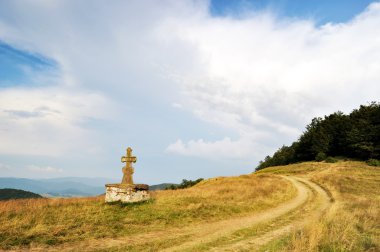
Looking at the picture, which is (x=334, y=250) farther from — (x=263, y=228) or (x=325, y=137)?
(x=325, y=137)

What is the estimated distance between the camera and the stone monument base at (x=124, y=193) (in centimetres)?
2003

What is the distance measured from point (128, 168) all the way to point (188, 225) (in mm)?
7860

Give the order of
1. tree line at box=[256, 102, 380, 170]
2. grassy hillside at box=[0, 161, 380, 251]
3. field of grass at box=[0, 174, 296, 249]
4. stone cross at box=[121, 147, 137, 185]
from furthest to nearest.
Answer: tree line at box=[256, 102, 380, 170]
stone cross at box=[121, 147, 137, 185]
field of grass at box=[0, 174, 296, 249]
grassy hillside at box=[0, 161, 380, 251]

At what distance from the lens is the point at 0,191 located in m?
96.9

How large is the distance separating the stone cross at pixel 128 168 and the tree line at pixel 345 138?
5047 cm

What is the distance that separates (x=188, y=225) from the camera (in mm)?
15750

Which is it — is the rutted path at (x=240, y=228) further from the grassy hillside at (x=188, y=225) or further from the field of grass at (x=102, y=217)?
the field of grass at (x=102, y=217)

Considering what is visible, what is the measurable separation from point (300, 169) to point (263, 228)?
46430 millimetres

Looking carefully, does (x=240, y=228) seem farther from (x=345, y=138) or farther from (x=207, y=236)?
(x=345, y=138)

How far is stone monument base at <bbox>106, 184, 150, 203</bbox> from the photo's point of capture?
20031 millimetres

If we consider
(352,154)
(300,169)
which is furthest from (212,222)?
(352,154)

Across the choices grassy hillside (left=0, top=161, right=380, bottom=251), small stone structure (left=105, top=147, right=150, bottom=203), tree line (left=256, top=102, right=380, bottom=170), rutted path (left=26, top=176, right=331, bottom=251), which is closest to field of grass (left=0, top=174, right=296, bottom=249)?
grassy hillside (left=0, top=161, right=380, bottom=251)

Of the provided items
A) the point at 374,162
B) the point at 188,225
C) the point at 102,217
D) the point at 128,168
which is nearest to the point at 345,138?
the point at 374,162

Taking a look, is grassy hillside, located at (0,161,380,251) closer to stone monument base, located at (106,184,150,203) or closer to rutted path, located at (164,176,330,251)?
rutted path, located at (164,176,330,251)
